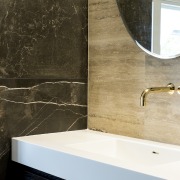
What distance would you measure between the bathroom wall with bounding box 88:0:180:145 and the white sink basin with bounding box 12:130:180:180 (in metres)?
0.07

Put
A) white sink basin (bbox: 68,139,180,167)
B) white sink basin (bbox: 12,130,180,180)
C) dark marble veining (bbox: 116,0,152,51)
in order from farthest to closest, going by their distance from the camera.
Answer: dark marble veining (bbox: 116,0,152,51) → white sink basin (bbox: 68,139,180,167) → white sink basin (bbox: 12,130,180,180)

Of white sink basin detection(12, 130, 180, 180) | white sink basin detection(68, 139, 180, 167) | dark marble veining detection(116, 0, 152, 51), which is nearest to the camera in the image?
white sink basin detection(12, 130, 180, 180)

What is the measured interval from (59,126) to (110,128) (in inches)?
10.5

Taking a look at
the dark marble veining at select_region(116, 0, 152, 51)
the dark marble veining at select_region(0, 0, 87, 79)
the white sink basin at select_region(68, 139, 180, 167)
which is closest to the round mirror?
the dark marble veining at select_region(116, 0, 152, 51)

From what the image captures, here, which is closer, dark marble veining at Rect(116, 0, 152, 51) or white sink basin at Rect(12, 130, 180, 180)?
white sink basin at Rect(12, 130, 180, 180)

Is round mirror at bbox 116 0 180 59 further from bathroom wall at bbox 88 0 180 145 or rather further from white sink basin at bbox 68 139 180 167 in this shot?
white sink basin at bbox 68 139 180 167

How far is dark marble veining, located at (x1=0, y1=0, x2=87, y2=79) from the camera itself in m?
1.75

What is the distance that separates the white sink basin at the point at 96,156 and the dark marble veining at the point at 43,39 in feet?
1.09

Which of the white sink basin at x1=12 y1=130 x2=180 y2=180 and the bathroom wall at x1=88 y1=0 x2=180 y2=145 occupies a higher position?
the bathroom wall at x1=88 y1=0 x2=180 y2=145

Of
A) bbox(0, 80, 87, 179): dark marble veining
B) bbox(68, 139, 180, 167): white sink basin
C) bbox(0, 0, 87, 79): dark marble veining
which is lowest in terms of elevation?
bbox(68, 139, 180, 167): white sink basin

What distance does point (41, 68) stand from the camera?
6.10 feet

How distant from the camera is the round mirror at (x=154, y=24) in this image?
1562 mm

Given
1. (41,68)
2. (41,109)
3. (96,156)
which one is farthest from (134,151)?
(41,68)

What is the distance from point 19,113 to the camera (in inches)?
70.4
